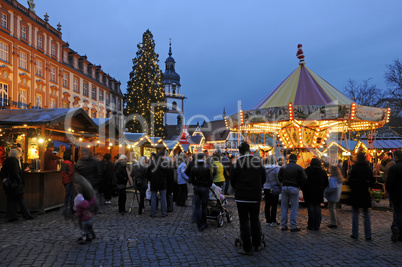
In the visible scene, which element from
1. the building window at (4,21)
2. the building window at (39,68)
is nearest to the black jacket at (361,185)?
the building window at (4,21)

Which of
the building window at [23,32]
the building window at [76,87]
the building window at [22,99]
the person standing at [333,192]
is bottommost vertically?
the person standing at [333,192]

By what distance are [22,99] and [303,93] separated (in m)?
24.7

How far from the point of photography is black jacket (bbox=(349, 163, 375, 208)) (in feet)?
22.4

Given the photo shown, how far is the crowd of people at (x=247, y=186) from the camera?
5875 mm

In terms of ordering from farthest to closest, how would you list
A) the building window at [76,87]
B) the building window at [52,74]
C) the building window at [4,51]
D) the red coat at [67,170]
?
the building window at [76,87] → the building window at [52,74] → the building window at [4,51] → the red coat at [67,170]

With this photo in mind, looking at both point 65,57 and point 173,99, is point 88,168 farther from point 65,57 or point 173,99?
point 173,99

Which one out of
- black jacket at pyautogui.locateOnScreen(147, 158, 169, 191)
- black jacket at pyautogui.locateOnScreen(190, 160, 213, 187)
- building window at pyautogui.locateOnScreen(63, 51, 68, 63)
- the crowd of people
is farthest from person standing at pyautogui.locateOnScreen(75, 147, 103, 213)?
building window at pyautogui.locateOnScreen(63, 51, 68, 63)

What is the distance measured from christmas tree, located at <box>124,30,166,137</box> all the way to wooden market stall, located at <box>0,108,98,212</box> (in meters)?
23.0

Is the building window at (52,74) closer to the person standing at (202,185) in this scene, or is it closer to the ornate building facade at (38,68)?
the ornate building facade at (38,68)

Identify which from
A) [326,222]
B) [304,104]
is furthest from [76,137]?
[326,222]

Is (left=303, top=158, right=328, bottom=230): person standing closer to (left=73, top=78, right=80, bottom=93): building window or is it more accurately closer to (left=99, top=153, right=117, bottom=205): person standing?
(left=99, top=153, right=117, bottom=205): person standing

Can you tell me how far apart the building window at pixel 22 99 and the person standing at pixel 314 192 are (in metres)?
26.7

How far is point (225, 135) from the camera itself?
2911 inches

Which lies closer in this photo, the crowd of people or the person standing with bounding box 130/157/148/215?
the crowd of people
